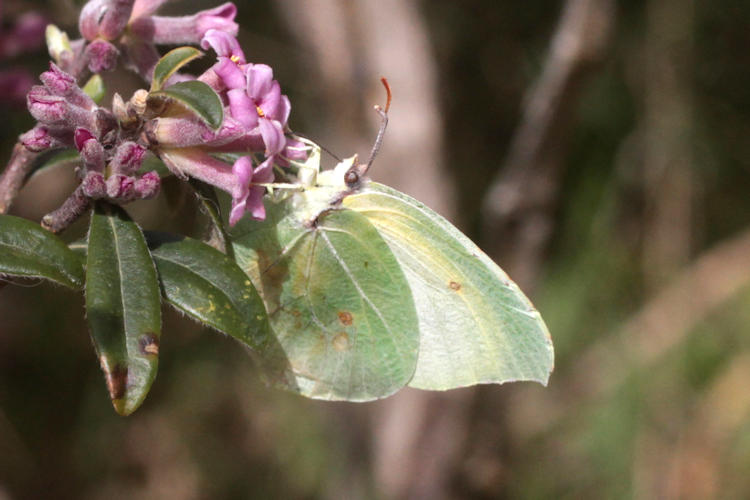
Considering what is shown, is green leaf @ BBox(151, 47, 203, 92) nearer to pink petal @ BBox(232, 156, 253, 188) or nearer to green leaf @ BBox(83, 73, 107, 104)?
pink petal @ BBox(232, 156, 253, 188)

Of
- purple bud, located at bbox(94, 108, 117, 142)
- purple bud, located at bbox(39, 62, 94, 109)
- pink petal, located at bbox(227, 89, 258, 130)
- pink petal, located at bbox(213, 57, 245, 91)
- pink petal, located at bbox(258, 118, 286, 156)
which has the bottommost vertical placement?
purple bud, located at bbox(94, 108, 117, 142)

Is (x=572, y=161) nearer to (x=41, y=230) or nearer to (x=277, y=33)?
(x=277, y=33)

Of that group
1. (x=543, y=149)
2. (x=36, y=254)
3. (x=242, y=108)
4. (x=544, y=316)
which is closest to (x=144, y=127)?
(x=242, y=108)

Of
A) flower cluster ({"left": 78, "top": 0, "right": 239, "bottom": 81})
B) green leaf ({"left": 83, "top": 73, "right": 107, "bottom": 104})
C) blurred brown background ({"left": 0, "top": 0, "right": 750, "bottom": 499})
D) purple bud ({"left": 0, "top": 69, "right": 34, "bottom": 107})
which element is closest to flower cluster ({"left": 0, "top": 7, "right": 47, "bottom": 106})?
purple bud ({"left": 0, "top": 69, "right": 34, "bottom": 107})

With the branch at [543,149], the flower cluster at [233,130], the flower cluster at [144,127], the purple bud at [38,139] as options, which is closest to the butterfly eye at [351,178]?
the flower cluster at [144,127]

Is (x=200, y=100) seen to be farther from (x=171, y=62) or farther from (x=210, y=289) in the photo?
(x=210, y=289)

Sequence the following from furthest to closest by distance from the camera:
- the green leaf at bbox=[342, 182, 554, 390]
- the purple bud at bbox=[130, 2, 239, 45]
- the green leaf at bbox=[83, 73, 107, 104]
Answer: the green leaf at bbox=[342, 182, 554, 390]
the green leaf at bbox=[83, 73, 107, 104]
the purple bud at bbox=[130, 2, 239, 45]
